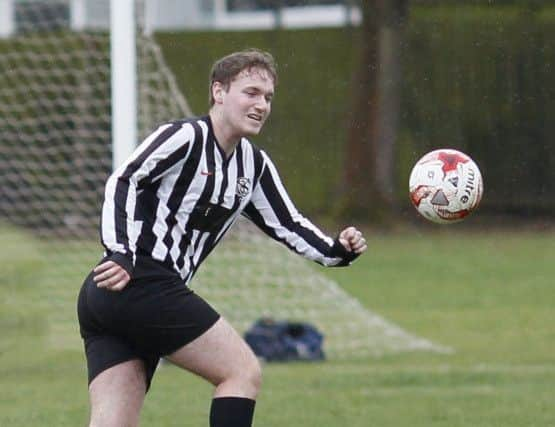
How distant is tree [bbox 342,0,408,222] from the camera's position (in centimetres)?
1638

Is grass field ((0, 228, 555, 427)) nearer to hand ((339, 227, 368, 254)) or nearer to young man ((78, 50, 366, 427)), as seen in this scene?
hand ((339, 227, 368, 254))

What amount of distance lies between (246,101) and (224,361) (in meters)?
0.99

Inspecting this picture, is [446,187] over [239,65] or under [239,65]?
under

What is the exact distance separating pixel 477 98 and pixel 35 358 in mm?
7403

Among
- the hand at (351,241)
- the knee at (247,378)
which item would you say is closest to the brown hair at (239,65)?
the hand at (351,241)

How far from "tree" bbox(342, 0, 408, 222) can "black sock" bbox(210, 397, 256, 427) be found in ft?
36.3

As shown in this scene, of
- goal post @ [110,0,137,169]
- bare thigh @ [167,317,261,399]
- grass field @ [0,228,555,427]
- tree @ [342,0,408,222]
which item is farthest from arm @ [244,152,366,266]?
tree @ [342,0,408,222]

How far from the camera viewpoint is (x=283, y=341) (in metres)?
9.57

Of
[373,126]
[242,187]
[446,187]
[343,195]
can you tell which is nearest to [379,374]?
[446,187]

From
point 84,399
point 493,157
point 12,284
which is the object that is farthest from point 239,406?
point 493,157

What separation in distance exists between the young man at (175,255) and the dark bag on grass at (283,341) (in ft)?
14.2

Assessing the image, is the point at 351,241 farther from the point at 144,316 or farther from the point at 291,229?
the point at 144,316

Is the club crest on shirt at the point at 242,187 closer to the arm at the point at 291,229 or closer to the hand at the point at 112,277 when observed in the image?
the arm at the point at 291,229

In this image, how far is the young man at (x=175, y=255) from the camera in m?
4.83
